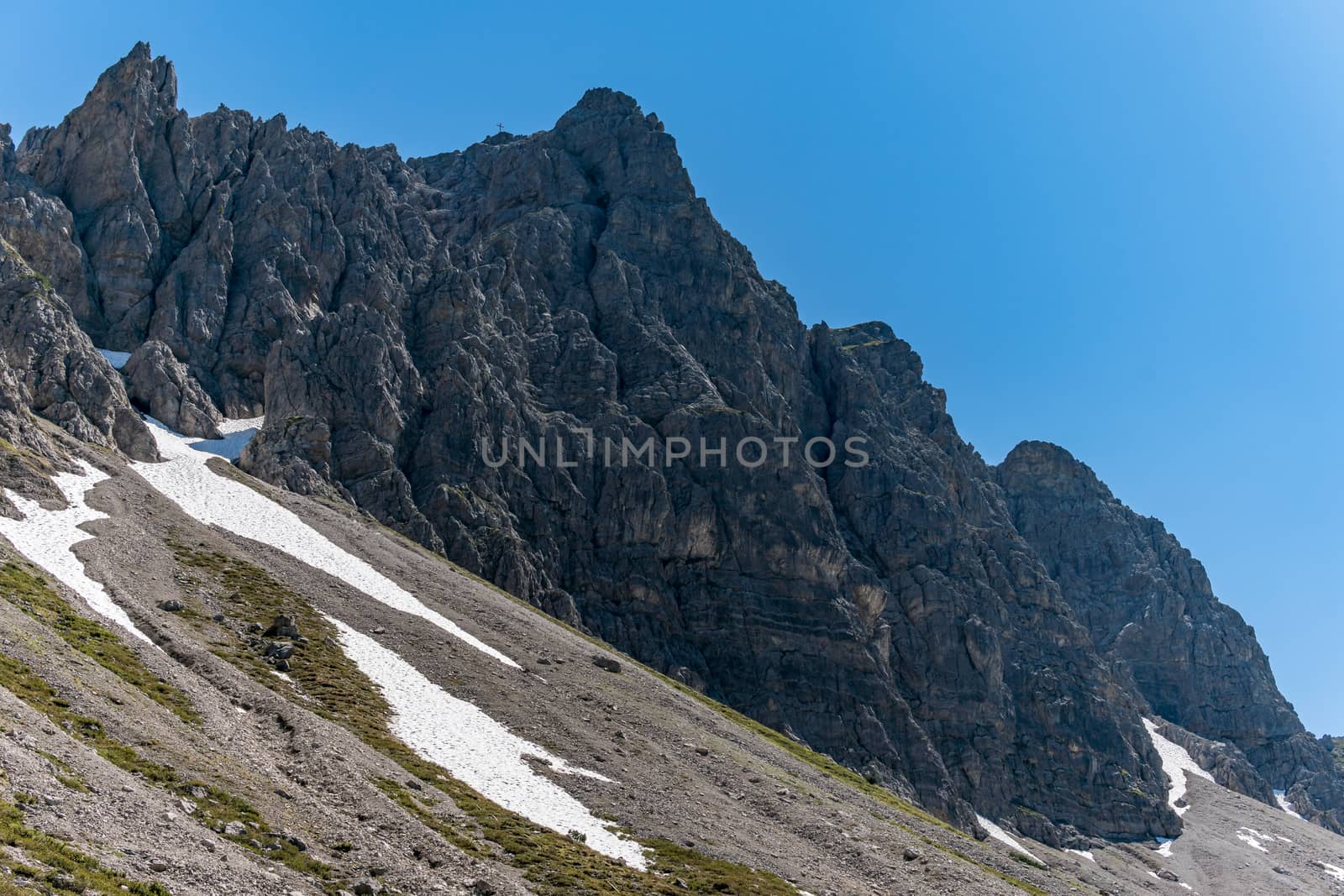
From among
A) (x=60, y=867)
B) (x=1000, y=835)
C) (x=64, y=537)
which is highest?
(x=64, y=537)

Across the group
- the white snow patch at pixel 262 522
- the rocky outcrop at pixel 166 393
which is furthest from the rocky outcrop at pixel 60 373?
the rocky outcrop at pixel 166 393

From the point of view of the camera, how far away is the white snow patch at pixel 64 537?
1966 inches

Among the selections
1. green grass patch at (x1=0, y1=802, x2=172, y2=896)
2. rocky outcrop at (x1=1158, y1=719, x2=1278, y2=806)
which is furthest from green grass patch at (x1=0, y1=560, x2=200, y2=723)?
rocky outcrop at (x1=1158, y1=719, x2=1278, y2=806)

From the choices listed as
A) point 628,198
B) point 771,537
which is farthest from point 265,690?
point 628,198

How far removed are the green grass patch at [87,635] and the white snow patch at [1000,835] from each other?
10645 centimetres

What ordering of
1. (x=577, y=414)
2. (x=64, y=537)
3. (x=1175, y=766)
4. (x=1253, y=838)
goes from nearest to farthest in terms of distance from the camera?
1. (x=64, y=537)
2. (x=577, y=414)
3. (x=1253, y=838)
4. (x=1175, y=766)

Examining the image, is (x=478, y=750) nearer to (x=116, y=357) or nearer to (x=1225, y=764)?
(x=116, y=357)

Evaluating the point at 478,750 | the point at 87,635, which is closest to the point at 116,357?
the point at 87,635

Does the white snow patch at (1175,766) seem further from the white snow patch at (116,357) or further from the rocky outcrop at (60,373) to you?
the white snow patch at (116,357)

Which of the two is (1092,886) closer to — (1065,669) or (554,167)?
(1065,669)

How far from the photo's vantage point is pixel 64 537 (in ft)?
195

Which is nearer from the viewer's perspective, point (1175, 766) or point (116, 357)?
point (116, 357)

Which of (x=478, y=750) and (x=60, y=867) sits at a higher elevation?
(x=60, y=867)

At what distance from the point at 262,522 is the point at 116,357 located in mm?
51871
